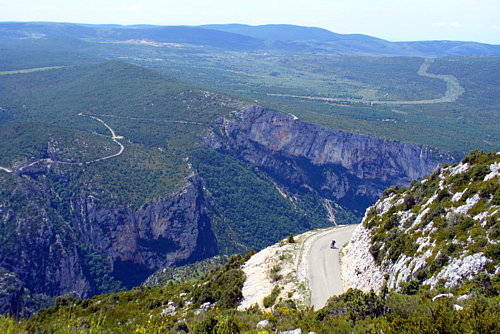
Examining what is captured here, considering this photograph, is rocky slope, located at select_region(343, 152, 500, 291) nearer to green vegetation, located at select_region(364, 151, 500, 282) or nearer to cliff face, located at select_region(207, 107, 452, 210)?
green vegetation, located at select_region(364, 151, 500, 282)

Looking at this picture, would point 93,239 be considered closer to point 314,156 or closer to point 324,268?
point 324,268

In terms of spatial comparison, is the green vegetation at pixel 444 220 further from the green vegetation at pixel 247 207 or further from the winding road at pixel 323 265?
the green vegetation at pixel 247 207

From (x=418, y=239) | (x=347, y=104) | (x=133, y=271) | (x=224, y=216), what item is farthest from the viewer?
(x=347, y=104)

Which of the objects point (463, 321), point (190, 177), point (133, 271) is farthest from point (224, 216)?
point (463, 321)

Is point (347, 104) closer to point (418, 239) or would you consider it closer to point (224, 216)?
point (224, 216)

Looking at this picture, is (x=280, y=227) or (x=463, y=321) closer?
(x=463, y=321)

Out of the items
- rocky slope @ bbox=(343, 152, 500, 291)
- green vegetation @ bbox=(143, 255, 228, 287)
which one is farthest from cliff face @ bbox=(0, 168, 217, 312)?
A: rocky slope @ bbox=(343, 152, 500, 291)
